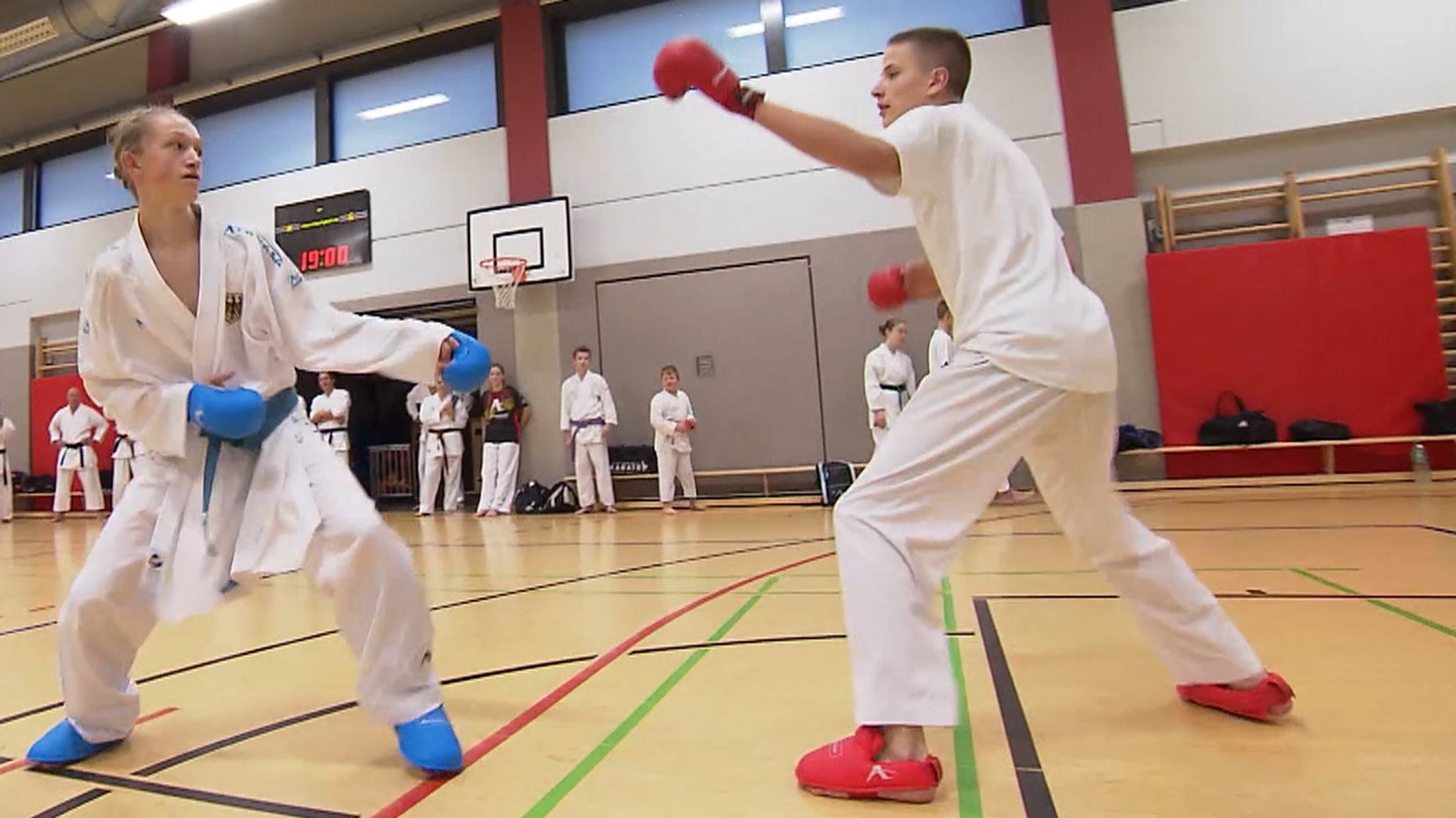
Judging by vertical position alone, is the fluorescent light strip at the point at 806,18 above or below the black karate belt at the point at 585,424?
above

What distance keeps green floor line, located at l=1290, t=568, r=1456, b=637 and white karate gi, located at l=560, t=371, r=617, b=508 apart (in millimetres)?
5935

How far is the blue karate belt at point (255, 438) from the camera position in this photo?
1.65 metres

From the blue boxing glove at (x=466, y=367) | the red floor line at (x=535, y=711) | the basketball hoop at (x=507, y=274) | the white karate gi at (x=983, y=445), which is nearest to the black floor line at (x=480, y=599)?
the red floor line at (x=535, y=711)

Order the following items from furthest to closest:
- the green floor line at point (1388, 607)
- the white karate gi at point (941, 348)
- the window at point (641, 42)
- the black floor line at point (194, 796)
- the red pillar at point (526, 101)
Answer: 1. the red pillar at point (526, 101)
2. the window at point (641, 42)
3. the white karate gi at point (941, 348)
4. the green floor line at point (1388, 607)
5. the black floor line at point (194, 796)

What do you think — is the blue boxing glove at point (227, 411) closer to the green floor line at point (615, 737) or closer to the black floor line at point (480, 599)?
the green floor line at point (615, 737)

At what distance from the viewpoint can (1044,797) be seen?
122 centimetres

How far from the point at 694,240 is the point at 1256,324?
5.32 m

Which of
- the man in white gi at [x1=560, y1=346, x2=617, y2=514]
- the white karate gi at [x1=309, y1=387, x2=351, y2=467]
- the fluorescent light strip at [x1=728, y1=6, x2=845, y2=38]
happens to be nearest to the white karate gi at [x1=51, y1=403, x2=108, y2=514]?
the white karate gi at [x1=309, y1=387, x2=351, y2=467]

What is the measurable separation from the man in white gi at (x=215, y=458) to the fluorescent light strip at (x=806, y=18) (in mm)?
7456

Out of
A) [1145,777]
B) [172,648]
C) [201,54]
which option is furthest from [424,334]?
[201,54]

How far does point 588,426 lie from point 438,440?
80.4 inches

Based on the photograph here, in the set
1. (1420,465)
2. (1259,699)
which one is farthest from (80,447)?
(1420,465)

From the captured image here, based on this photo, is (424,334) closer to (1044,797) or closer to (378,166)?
(1044,797)

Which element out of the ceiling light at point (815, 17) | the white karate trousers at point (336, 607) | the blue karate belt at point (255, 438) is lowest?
the white karate trousers at point (336, 607)
